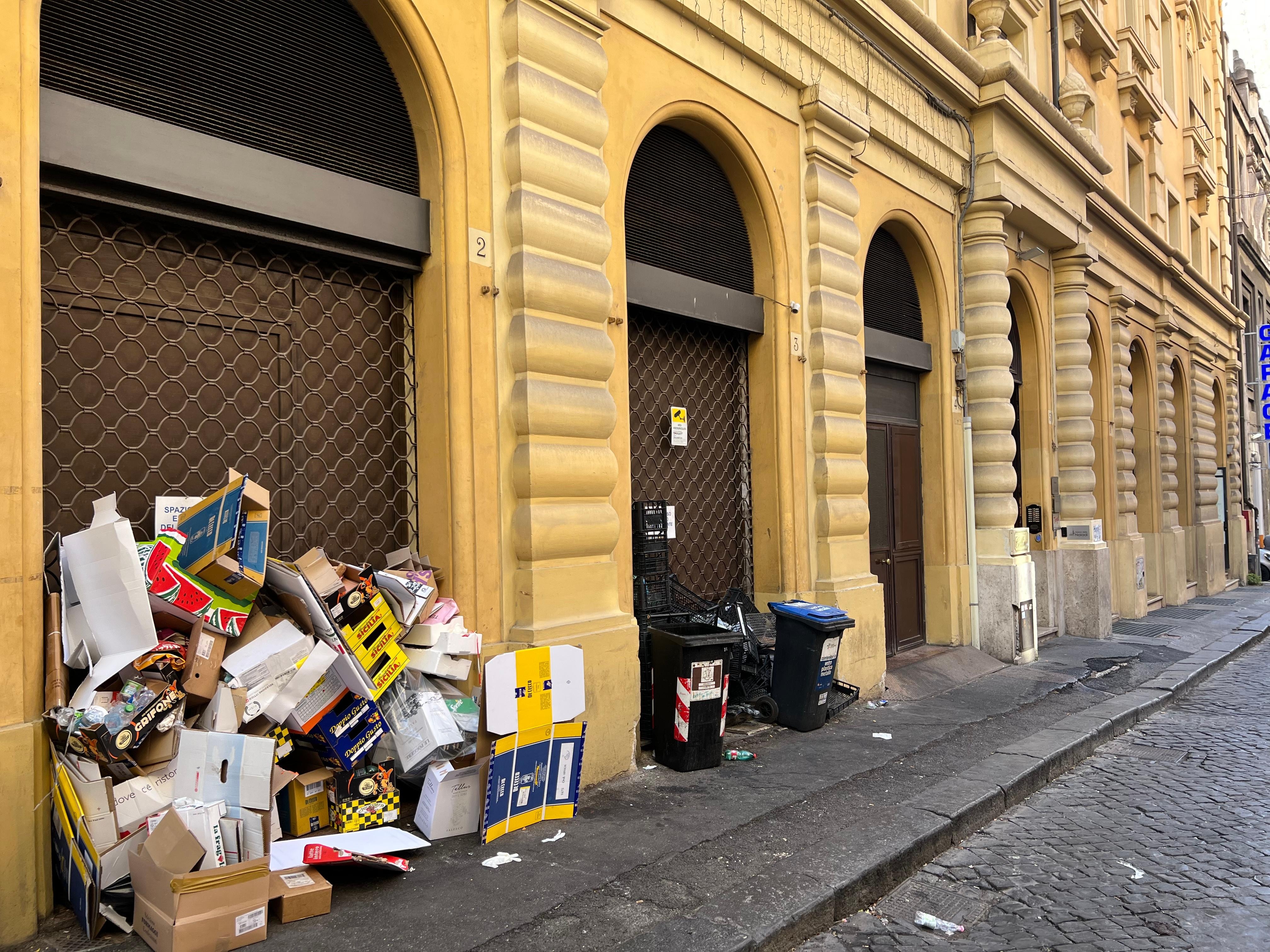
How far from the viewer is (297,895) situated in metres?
3.63

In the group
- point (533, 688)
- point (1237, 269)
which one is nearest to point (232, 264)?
point (533, 688)

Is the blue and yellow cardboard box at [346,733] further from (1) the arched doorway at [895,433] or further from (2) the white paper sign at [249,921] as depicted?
(1) the arched doorway at [895,433]

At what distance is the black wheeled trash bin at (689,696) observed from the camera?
5910 mm

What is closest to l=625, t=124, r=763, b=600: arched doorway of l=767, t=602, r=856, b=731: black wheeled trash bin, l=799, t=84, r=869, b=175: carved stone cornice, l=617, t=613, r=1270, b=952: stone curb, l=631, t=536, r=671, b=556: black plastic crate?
l=631, t=536, r=671, b=556: black plastic crate

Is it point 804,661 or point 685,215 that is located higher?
point 685,215

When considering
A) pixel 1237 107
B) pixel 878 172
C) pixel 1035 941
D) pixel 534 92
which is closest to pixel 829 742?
pixel 1035 941

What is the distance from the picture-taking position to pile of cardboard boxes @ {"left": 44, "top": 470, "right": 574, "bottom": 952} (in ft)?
11.5

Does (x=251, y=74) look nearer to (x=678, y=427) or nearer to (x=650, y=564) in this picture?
(x=678, y=427)

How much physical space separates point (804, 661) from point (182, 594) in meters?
4.51

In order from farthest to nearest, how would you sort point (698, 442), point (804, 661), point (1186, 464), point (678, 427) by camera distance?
point (1186, 464) → point (698, 442) → point (678, 427) → point (804, 661)

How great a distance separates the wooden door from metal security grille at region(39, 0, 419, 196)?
6.17 m

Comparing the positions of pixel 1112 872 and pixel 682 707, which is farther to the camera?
pixel 682 707

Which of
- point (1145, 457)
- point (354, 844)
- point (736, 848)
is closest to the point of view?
point (354, 844)

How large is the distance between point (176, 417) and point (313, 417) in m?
0.72
